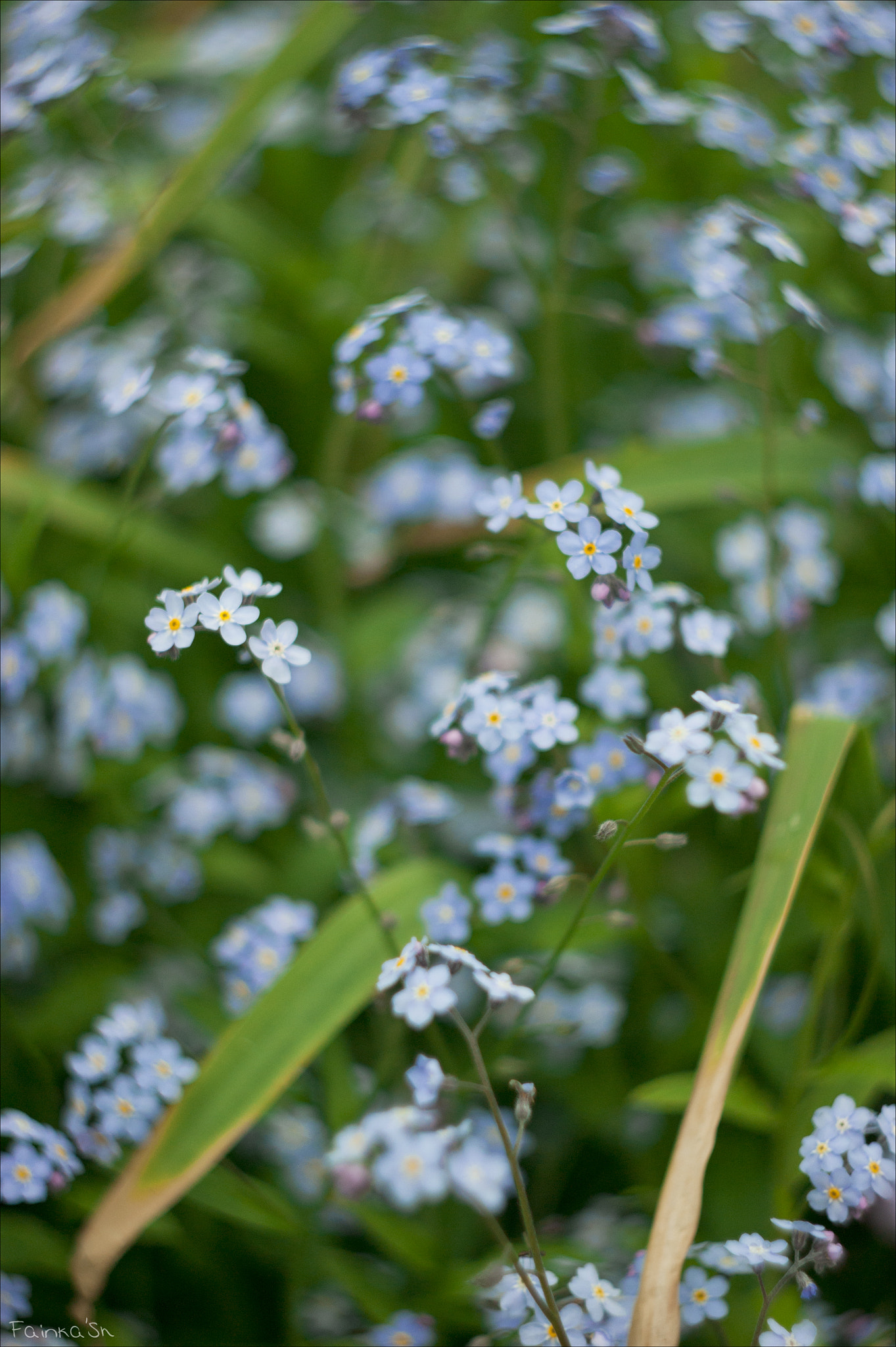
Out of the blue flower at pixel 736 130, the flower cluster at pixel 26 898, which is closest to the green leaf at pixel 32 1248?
the flower cluster at pixel 26 898

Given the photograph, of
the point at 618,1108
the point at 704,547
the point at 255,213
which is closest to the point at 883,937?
the point at 618,1108

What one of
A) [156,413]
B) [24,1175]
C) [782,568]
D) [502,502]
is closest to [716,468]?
[782,568]

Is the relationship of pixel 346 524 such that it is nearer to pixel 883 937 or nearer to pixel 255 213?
pixel 255 213

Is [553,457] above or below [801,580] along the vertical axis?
above

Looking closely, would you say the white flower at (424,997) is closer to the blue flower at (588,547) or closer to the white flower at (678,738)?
the white flower at (678,738)

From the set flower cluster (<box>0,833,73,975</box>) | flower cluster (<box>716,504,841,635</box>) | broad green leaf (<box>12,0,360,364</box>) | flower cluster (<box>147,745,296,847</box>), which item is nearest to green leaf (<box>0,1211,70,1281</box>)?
flower cluster (<box>0,833,73,975</box>)

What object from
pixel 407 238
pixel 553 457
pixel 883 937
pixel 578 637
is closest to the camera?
pixel 883 937

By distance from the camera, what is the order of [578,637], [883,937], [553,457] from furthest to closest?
[553,457], [578,637], [883,937]

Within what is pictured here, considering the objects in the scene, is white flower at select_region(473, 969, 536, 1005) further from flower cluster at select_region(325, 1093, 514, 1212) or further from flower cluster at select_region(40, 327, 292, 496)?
flower cluster at select_region(40, 327, 292, 496)
